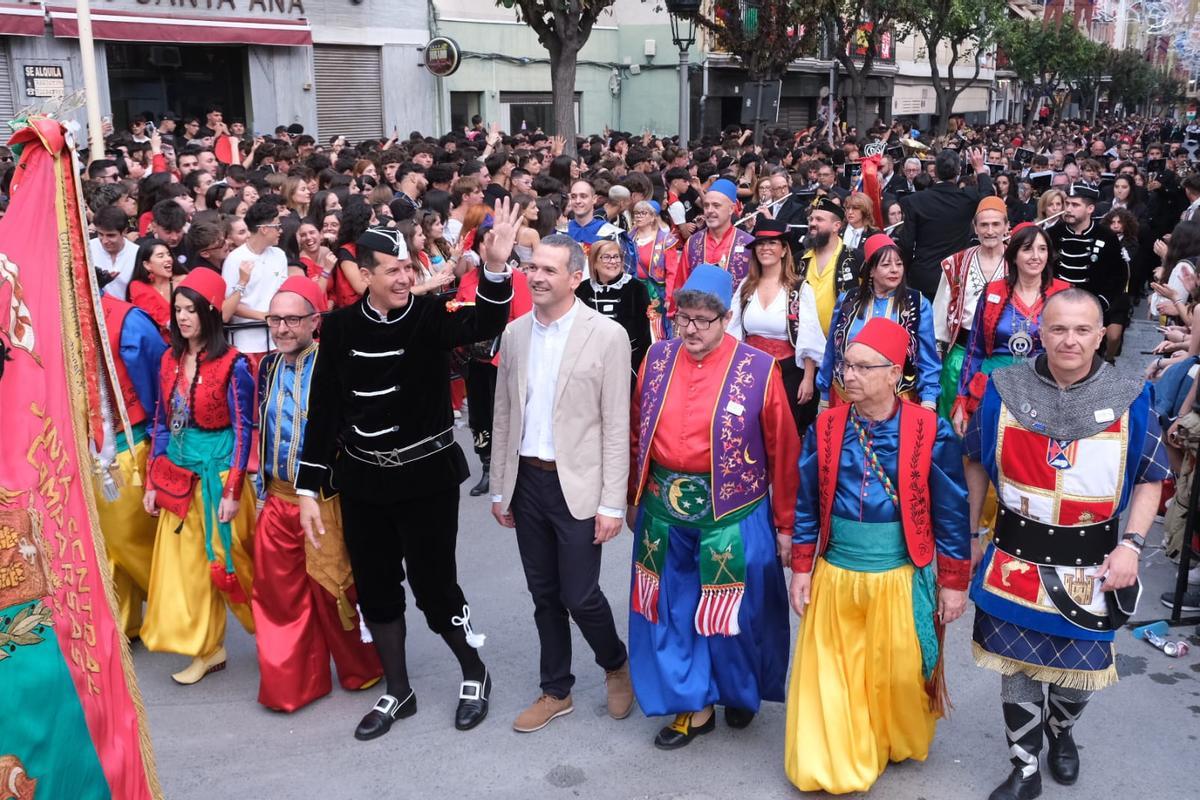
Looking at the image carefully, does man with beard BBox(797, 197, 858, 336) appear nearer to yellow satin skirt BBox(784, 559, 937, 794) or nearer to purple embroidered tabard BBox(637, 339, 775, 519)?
purple embroidered tabard BBox(637, 339, 775, 519)

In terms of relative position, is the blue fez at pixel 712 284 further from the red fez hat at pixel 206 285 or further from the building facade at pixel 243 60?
the building facade at pixel 243 60

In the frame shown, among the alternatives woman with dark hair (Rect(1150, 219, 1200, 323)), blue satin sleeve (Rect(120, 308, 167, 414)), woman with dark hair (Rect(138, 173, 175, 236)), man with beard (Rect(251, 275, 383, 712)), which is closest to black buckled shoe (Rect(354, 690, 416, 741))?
man with beard (Rect(251, 275, 383, 712))

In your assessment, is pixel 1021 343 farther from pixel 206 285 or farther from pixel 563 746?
pixel 206 285

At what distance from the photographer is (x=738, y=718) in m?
4.50

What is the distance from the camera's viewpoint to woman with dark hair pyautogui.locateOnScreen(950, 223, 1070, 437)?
5828 mm

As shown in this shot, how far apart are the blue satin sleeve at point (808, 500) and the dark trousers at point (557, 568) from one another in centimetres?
78

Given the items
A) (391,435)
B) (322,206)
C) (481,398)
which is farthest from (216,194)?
(391,435)

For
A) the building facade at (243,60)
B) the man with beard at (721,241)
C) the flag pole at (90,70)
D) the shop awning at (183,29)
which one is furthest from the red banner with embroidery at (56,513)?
the shop awning at (183,29)

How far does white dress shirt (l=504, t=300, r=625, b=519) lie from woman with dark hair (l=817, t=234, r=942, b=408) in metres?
1.96

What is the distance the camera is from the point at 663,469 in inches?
168

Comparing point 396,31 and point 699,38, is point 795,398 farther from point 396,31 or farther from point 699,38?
point 699,38

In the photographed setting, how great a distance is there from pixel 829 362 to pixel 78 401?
13.1 feet

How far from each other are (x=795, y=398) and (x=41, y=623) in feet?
15.7

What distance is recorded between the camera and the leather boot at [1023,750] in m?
3.92
